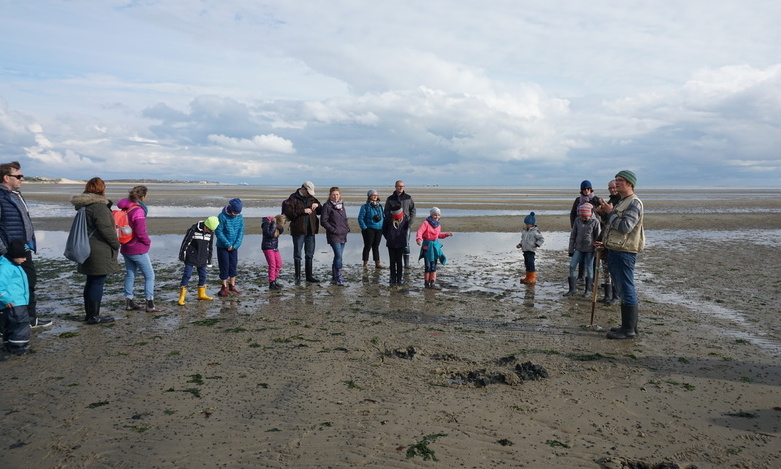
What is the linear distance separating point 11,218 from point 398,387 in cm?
598

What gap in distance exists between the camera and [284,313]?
8828mm

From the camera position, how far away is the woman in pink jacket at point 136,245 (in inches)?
336

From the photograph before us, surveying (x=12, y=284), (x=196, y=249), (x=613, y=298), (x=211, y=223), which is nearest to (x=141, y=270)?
(x=196, y=249)

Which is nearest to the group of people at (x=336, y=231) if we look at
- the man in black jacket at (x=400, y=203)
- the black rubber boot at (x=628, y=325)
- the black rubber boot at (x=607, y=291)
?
the man in black jacket at (x=400, y=203)

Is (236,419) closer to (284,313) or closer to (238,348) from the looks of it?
(238,348)

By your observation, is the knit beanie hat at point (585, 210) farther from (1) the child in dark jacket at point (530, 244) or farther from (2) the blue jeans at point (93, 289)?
(2) the blue jeans at point (93, 289)

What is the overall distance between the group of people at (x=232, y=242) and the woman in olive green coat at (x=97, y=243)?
0.05 feet

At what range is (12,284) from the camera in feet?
21.2

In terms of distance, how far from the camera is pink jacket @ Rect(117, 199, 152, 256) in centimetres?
852

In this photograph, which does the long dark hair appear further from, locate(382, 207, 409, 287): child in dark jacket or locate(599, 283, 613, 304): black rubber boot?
locate(599, 283, 613, 304): black rubber boot

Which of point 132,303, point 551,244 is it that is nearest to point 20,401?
point 132,303

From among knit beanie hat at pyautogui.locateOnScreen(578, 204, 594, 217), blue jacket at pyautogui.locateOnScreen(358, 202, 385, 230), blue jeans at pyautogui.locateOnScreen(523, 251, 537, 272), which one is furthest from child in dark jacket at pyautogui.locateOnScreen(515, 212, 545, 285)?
blue jacket at pyautogui.locateOnScreen(358, 202, 385, 230)

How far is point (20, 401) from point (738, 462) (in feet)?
21.9

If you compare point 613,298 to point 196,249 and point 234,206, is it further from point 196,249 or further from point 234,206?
point 196,249
